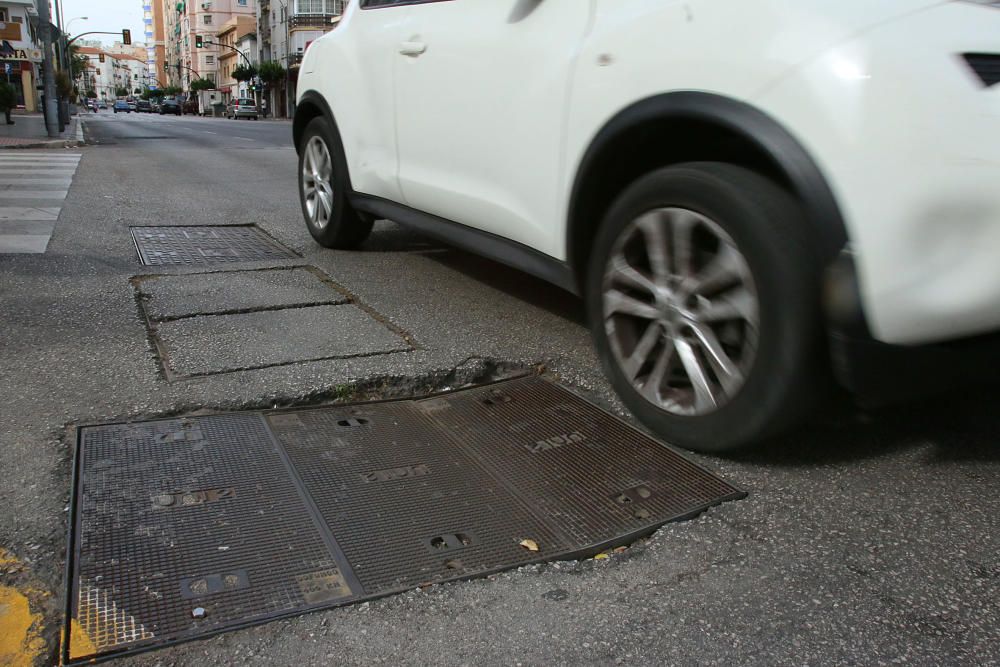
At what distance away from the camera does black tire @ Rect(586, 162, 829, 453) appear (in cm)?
212

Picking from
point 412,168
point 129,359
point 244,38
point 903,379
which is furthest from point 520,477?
point 244,38

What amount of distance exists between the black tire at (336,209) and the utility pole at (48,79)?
1644cm

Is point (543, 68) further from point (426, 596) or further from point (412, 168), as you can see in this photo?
point (426, 596)

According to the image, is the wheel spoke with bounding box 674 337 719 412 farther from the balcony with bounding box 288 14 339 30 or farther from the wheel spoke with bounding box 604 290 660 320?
the balcony with bounding box 288 14 339 30

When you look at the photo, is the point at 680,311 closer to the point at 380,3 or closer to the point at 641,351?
the point at 641,351

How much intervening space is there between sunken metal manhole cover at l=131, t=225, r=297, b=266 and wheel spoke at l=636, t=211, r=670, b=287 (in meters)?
3.14

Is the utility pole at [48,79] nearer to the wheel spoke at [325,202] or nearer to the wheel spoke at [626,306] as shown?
the wheel spoke at [325,202]

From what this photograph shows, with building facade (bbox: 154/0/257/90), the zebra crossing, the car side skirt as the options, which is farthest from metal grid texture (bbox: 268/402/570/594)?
building facade (bbox: 154/0/257/90)

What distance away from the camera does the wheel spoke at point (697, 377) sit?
241 cm

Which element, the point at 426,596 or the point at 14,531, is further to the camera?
the point at 14,531

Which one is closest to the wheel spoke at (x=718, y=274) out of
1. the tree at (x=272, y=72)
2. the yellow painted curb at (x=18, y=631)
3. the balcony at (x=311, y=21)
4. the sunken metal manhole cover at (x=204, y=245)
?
the yellow painted curb at (x=18, y=631)

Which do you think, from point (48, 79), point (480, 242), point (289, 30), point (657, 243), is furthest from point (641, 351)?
point (289, 30)

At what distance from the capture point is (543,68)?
2857 millimetres

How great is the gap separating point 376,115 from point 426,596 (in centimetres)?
296
